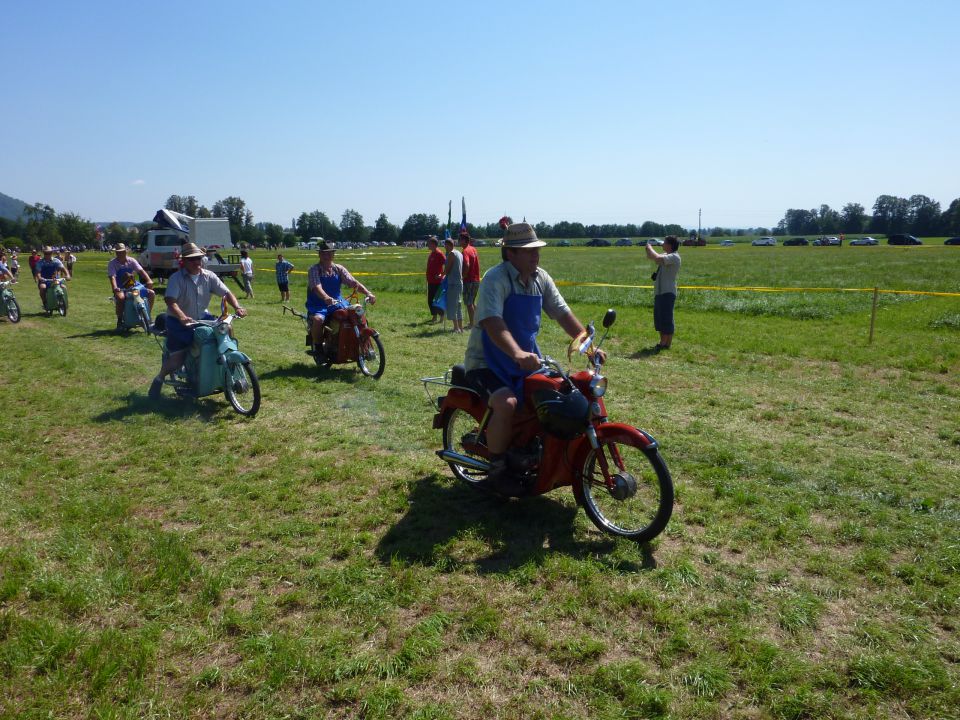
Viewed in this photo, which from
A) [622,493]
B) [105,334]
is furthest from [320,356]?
[105,334]

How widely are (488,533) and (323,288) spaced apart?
6.18 meters

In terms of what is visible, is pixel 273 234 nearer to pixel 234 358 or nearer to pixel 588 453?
pixel 234 358

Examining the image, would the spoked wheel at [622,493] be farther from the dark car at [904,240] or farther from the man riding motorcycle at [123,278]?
the dark car at [904,240]

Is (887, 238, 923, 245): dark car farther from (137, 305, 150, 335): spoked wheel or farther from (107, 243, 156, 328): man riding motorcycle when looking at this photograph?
(137, 305, 150, 335): spoked wheel

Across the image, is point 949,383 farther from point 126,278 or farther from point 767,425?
point 126,278

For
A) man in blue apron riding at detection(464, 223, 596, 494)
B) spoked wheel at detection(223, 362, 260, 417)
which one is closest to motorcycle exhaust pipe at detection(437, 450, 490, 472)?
man in blue apron riding at detection(464, 223, 596, 494)

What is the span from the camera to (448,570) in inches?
157

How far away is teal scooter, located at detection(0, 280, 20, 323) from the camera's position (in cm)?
Result: 1558

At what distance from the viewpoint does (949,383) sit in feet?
28.5

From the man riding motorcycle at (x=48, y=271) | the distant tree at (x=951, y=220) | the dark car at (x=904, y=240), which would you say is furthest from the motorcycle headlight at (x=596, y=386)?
the distant tree at (x=951, y=220)

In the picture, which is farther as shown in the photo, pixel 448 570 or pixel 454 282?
pixel 454 282

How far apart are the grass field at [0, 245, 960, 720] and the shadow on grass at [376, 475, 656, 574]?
2cm

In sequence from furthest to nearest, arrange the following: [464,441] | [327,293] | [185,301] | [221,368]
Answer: [327,293] < [185,301] < [221,368] < [464,441]

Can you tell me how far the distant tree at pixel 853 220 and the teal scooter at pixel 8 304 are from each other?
150234 mm
